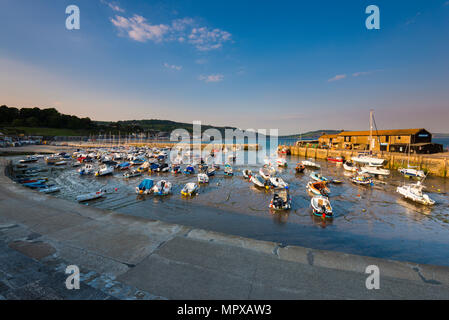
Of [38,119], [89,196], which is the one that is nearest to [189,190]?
[89,196]

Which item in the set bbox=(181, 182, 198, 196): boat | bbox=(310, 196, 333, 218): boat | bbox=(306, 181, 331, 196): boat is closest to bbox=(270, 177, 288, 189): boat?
bbox=(306, 181, 331, 196): boat

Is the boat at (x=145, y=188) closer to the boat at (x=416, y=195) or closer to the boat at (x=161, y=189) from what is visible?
the boat at (x=161, y=189)

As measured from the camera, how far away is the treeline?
423 ft

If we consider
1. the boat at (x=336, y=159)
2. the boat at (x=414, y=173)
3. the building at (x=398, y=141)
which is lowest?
the boat at (x=414, y=173)

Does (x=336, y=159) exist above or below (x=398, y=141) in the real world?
below

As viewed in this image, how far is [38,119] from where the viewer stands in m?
140

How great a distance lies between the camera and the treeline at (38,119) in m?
129

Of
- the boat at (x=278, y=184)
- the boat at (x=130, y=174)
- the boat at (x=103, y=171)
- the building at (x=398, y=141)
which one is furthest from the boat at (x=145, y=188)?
the building at (x=398, y=141)

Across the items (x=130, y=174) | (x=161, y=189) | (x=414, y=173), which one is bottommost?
(x=161, y=189)

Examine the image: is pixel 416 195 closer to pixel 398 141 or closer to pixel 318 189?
pixel 318 189

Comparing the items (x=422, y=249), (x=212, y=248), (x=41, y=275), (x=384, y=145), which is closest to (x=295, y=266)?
(x=212, y=248)
